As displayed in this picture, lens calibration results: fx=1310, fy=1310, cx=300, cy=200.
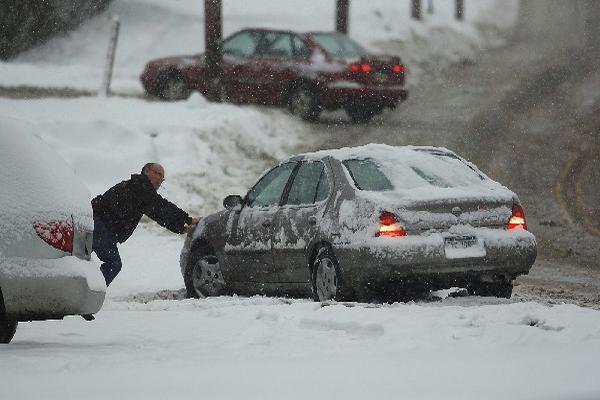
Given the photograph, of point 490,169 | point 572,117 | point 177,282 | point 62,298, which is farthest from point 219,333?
point 572,117

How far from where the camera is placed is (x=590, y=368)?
24.2 feet

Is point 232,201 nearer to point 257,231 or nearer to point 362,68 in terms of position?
point 257,231

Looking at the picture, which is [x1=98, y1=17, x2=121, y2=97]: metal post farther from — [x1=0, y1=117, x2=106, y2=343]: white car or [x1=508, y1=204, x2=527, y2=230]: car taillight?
[x1=0, y1=117, x2=106, y2=343]: white car

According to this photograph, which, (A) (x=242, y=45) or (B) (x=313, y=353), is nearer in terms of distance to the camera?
(B) (x=313, y=353)

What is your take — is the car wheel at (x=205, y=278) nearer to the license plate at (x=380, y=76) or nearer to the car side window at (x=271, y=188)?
the car side window at (x=271, y=188)

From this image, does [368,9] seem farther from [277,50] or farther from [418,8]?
[277,50]

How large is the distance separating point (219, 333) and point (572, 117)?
17.5 metres

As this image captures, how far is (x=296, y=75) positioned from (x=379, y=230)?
13.6 meters

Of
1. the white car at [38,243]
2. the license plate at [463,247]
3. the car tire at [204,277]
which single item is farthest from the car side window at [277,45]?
the white car at [38,243]

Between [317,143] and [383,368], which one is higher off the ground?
[383,368]

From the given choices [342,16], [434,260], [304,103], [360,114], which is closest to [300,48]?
[304,103]

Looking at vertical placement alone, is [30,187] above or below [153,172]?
above

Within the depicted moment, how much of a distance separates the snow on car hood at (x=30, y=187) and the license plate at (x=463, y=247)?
10.2ft

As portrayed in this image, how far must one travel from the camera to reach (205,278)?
1270 cm
